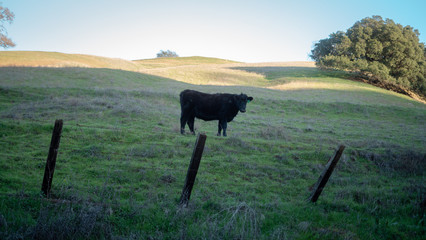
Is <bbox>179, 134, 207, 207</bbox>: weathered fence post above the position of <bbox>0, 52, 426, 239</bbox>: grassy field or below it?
Result: above

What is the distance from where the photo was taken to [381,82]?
4775 centimetres

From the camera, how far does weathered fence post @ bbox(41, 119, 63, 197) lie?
5.53m

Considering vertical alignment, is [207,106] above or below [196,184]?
above

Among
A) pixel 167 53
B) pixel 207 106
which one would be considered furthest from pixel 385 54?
pixel 167 53

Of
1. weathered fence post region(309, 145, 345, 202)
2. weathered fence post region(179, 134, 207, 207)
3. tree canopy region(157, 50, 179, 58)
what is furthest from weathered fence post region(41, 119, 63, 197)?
tree canopy region(157, 50, 179, 58)

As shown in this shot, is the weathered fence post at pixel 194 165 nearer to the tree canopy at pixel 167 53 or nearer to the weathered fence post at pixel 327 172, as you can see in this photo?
the weathered fence post at pixel 327 172

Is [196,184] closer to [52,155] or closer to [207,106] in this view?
[52,155]

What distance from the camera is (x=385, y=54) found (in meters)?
47.2

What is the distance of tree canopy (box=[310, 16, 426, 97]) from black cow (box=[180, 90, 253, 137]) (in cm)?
3743

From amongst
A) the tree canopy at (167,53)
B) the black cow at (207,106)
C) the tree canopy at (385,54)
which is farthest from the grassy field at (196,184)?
the tree canopy at (167,53)

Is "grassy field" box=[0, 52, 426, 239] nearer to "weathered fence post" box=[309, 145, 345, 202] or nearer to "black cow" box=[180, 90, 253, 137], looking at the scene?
"weathered fence post" box=[309, 145, 345, 202]

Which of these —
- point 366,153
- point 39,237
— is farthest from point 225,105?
point 39,237

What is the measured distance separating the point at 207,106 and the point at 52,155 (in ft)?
29.7

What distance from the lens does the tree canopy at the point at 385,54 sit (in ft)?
146
